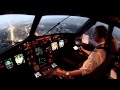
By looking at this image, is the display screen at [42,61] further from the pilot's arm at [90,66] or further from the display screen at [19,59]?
the pilot's arm at [90,66]

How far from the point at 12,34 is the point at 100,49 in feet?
4.33

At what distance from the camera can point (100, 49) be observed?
2193 millimetres

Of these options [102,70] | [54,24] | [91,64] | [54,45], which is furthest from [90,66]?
[54,45]

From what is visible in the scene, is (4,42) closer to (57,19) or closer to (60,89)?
(57,19)

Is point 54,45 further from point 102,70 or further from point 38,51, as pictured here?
point 102,70

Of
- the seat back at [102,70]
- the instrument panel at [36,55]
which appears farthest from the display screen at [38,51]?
the seat back at [102,70]

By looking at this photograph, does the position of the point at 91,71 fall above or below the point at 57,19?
below

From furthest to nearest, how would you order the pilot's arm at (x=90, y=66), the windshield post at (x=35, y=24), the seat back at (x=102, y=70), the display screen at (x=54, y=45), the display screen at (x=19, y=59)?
1. the display screen at (x=54, y=45)
2. the windshield post at (x=35, y=24)
3. the display screen at (x=19, y=59)
4. the pilot's arm at (x=90, y=66)
5. the seat back at (x=102, y=70)

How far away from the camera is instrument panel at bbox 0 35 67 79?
2.57 meters

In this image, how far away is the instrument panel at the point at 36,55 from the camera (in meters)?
2.57

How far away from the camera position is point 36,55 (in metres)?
2.94

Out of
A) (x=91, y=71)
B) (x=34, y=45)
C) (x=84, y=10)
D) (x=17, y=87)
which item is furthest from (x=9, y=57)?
(x=17, y=87)

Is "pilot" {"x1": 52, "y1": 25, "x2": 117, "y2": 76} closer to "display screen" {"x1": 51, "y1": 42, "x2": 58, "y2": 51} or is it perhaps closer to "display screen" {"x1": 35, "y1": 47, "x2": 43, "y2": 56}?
"display screen" {"x1": 35, "y1": 47, "x2": 43, "y2": 56}

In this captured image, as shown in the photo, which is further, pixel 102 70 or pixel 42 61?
pixel 42 61
